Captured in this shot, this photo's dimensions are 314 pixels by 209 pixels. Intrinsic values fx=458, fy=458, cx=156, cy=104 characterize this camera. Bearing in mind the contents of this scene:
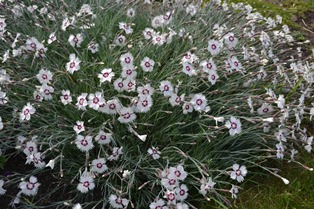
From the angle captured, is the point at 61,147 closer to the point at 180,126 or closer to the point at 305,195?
the point at 180,126

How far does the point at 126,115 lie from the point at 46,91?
1.73 ft

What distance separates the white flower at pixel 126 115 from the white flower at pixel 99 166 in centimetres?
25

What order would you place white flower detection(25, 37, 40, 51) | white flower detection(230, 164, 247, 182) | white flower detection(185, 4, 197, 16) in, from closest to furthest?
white flower detection(230, 164, 247, 182)
white flower detection(25, 37, 40, 51)
white flower detection(185, 4, 197, 16)

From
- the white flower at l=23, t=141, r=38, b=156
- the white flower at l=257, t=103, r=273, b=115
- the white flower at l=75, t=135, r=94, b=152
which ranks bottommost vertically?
the white flower at l=23, t=141, r=38, b=156

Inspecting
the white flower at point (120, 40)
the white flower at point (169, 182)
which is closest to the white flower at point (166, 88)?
the white flower at point (169, 182)

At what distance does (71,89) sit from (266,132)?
1363 mm

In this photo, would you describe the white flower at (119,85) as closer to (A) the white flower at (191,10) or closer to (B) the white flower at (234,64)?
(B) the white flower at (234,64)

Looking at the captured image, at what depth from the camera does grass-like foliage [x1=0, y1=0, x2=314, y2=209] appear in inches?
104

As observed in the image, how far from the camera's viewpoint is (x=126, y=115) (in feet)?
8.68

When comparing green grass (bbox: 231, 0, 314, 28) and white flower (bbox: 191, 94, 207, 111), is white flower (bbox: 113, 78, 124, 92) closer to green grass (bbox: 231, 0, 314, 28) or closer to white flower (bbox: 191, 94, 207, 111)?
white flower (bbox: 191, 94, 207, 111)

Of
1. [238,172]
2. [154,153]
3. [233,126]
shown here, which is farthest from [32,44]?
[238,172]

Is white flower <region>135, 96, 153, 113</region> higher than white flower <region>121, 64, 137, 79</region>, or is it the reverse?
white flower <region>121, 64, 137, 79</region>

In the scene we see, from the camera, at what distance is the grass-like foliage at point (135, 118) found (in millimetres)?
2654

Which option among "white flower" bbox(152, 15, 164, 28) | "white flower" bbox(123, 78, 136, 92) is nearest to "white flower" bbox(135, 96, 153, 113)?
"white flower" bbox(123, 78, 136, 92)
